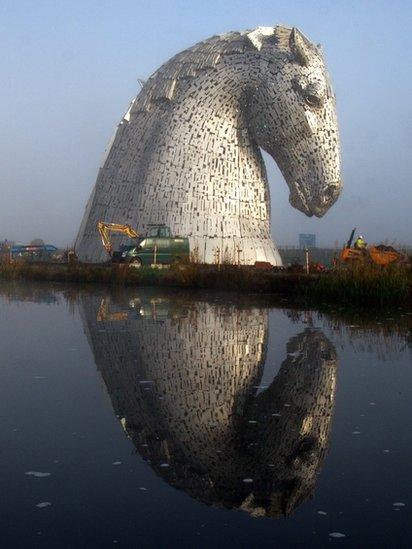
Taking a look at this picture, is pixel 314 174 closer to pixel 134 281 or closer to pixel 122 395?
pixel 134 281

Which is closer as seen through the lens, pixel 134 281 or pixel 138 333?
pixel 138 333

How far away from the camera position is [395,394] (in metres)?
6.19

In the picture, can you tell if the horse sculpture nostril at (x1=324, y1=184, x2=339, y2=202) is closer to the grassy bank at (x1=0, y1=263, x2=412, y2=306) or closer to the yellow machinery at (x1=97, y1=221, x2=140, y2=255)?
the grassy bank at (x1=0, y1=263, x2=412, y2=306)

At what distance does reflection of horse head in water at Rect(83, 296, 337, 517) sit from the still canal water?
14 mm

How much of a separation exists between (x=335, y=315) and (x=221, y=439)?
870 centimetres

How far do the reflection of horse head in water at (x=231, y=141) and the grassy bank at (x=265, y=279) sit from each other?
3180mm

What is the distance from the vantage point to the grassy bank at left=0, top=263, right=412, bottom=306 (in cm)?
1559

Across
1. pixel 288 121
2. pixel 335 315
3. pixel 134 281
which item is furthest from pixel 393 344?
pixel 288 121

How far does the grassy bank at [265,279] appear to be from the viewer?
1559 centimetres

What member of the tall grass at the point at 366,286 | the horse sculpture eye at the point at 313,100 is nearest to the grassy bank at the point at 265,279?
the tall grass at the point at 366,286

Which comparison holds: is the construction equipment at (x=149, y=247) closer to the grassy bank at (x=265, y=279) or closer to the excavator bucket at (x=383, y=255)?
the grassy bank at (x=265, y=279)

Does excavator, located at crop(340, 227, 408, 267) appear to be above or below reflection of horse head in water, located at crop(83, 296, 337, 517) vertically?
above

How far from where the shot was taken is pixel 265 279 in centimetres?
1938

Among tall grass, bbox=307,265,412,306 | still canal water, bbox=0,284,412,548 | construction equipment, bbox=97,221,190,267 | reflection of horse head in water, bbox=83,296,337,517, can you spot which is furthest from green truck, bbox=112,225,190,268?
still canal water, bbox=0,284,412,548
